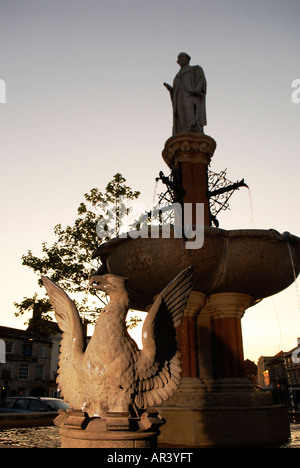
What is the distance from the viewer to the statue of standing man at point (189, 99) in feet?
33.0

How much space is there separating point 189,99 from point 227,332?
20.6ft

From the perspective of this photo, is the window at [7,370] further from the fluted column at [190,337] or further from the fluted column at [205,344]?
the fluted column at [190,337]

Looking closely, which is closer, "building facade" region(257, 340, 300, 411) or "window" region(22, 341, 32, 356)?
"window" region(22, 341, 32, 356)

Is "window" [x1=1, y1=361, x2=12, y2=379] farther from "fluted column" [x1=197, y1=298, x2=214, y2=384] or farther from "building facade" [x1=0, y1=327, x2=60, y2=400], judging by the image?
"fluted column" [x1=197, y1=298, x2=214, y2=384]

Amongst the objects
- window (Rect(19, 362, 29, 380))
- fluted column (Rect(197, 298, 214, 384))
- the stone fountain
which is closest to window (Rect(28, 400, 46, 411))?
the stone fountain

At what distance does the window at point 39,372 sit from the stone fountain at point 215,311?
4489 cm

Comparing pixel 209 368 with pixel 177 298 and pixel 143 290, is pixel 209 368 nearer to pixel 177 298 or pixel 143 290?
pixel 143 290

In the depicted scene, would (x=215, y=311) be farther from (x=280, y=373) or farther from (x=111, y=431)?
(x=280, y=373)

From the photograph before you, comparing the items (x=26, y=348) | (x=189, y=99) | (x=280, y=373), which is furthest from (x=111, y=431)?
(x=280, y=373)

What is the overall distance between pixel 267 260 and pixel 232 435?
2.84m

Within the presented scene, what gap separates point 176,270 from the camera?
649 cm

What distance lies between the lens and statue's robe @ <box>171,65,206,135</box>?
10066 millimetres

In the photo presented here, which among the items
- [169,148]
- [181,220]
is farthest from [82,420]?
[169,148]

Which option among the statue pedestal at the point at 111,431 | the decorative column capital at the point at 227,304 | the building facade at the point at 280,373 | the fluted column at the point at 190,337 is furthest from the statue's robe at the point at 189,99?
the building facade at the point at 280,373
